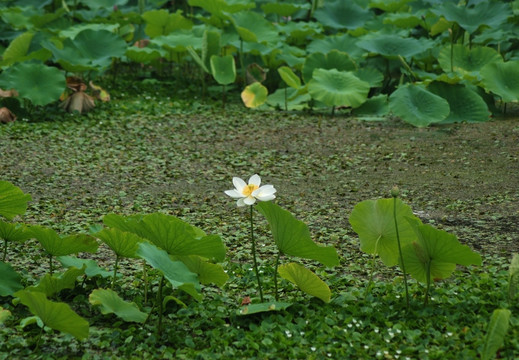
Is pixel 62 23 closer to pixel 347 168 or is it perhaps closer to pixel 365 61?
pixel 365 61

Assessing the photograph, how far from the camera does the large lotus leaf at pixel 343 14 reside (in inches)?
237

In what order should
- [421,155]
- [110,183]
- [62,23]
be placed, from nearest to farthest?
[110,183] → [421,155] → [62,23]

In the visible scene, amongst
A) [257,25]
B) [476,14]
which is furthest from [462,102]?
[257,25]

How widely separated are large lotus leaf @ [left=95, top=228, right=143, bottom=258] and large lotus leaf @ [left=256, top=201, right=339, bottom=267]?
36 centimetres

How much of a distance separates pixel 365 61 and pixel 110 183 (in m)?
Answer: 2.50

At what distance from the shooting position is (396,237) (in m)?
2.16

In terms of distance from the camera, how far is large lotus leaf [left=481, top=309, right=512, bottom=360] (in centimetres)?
163

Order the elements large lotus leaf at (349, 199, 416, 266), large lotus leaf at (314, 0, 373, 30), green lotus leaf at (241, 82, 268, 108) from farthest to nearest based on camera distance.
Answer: large lotus leaf at (314, 0, 373, 30) → green lotus leaf at (241, 82, 268, 108) → large lotus leaf at (349, 199, 416, 266)

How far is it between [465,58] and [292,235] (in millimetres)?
3369

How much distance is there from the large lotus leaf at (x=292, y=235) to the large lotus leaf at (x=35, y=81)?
2.80 meters

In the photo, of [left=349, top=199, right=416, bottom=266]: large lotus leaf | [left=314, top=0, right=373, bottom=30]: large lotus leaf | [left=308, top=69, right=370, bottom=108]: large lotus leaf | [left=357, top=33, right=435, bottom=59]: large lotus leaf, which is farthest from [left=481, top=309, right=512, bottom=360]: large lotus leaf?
[left=314, top=0, right=373, bottom=30]: large lotus leaf

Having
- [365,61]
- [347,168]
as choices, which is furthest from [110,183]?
[365,61]

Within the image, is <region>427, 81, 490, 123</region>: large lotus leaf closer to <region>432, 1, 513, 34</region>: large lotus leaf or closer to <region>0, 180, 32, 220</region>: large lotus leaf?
<region>432, 1, 513, 34</region>: large lotus leaf

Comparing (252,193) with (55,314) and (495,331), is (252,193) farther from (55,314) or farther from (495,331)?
(495,331)
